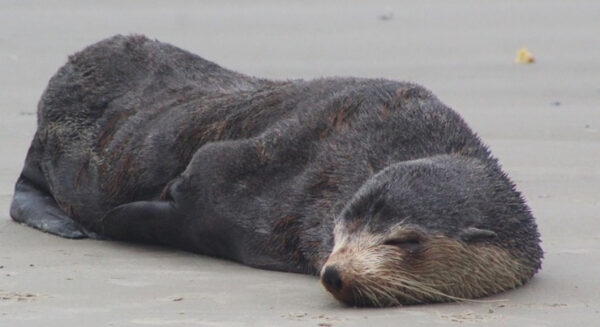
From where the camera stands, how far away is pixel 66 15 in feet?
54.5

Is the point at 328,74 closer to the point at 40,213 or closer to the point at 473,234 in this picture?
the point at 40,213

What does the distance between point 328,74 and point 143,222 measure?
5894 mm

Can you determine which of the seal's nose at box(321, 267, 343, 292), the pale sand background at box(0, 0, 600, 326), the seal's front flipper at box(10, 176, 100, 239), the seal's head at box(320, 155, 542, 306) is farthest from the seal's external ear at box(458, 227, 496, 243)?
the seal's front flipper at box(10, 176, 100, 239)

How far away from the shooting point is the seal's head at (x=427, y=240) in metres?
6.02

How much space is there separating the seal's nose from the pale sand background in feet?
0.35

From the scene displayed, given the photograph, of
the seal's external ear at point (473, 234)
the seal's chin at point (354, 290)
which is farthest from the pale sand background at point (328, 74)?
the seal's external ear at point (473, 234)

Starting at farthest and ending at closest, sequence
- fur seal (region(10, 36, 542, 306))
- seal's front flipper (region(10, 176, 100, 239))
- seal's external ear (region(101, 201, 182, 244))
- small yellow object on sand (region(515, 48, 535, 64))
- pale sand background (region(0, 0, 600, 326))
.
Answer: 1. small yellow object on sand (region(515, 48, 535, 64))
2. seal's front flipper (region(10, 176, 100, 239))
3. seal's external ear (region(101, 201, 182, 244))
4. fur seal (region(10, 36, 542, 306))
5. pale sand background (region(0, 0, 600, 326))

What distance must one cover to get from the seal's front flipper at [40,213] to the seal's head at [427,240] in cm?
228

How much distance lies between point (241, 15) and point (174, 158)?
29.3 ft

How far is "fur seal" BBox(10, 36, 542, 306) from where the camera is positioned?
6148 millimetres

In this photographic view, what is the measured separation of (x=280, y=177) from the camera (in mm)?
7070

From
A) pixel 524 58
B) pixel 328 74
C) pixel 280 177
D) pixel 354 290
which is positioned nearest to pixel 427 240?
pixel 354 290

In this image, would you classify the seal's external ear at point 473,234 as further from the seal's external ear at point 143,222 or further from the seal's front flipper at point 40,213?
the seal's front flipper at point 40,213

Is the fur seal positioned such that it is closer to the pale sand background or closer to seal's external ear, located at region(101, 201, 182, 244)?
seal's external ear, located at region(101, 201, 182, 244)
